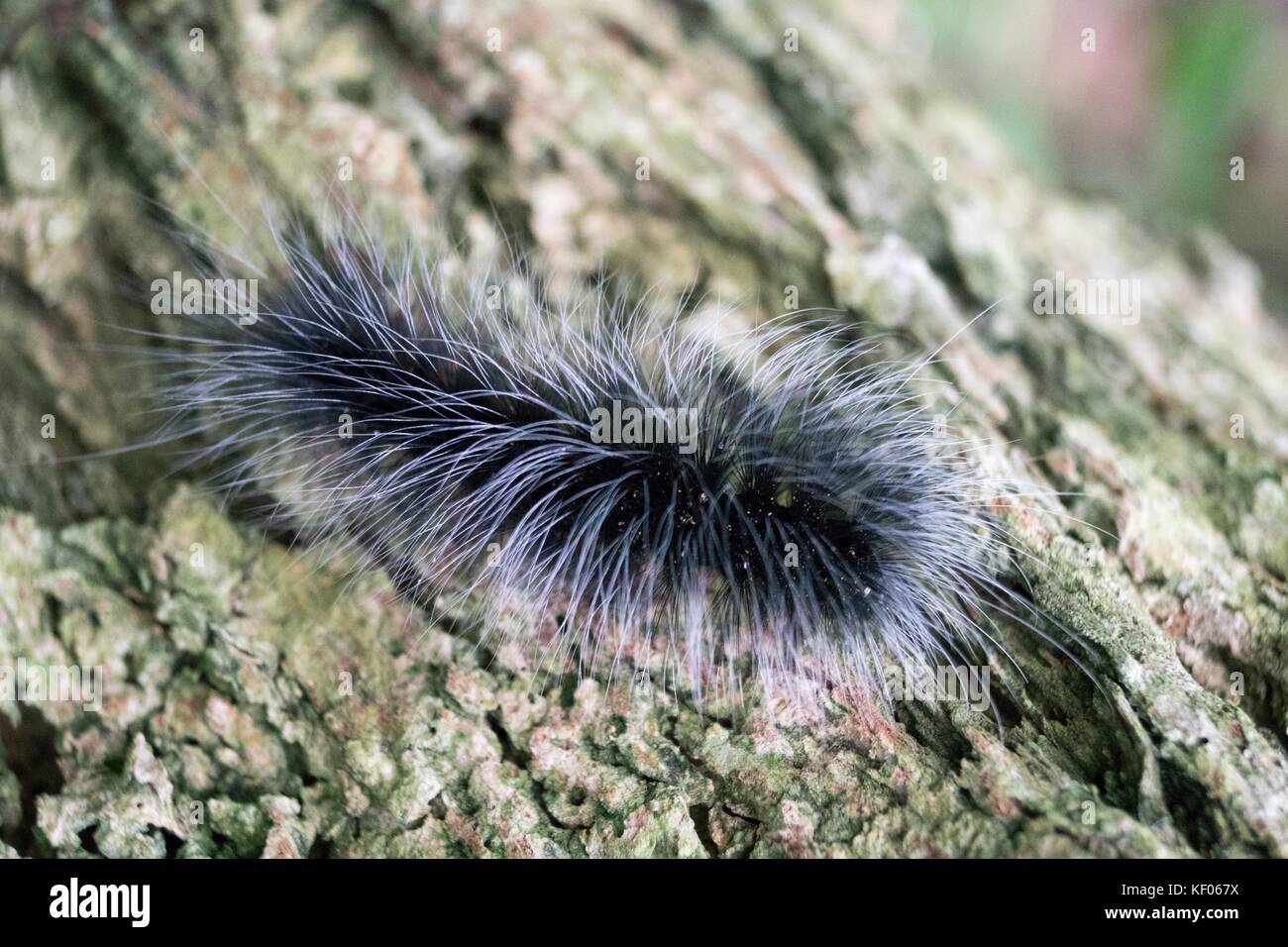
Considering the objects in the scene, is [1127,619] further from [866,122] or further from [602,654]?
[866,122]

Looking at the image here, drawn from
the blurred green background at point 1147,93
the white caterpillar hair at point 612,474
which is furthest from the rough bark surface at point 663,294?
the blurred green background at point 1147,93

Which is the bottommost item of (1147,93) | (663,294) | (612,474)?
(612,474)

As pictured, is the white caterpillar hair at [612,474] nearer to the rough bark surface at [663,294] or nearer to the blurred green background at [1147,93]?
the rough bark surface at [663,294]

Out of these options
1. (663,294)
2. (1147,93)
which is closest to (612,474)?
(663,294)

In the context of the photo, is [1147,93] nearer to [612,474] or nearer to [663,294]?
[663,294]

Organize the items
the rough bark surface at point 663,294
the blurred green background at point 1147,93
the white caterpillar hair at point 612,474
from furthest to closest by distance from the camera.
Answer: the blurred green background at point 1147,93
the white caterpillar hair at point 612,474
the rough bark surface at point 663,294

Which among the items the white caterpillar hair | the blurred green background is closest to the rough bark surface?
the white caterpillar hair
